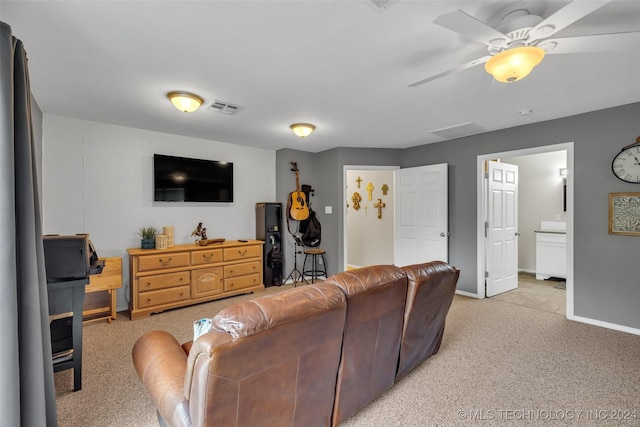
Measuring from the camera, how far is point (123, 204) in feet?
12.2

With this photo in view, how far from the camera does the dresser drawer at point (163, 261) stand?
11.2ft

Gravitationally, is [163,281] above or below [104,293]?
above

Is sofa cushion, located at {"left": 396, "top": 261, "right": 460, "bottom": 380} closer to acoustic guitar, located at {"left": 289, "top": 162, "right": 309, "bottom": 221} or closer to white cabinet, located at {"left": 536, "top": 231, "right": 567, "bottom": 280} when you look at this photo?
acoustic guitar, located at {"left": 289, "top": 162, "right": 309, "bottom": 221}

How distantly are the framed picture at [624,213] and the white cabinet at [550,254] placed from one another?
214 cm

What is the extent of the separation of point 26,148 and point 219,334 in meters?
1.36

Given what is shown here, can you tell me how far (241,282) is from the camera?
424 centimetres

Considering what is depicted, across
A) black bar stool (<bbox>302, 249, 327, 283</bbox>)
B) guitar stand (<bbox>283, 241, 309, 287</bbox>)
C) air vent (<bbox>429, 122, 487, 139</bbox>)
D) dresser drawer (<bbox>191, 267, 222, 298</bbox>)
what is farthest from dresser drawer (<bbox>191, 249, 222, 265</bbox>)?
air vent (<bbox>429, 122, 487, 139</bbox>)

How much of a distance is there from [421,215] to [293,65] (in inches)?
127

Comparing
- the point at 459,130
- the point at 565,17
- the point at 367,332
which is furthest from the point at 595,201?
the point at 367,332

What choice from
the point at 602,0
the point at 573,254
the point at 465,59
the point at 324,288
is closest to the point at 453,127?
the point at 465,59

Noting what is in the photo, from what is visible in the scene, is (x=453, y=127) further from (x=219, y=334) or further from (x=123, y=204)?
(x=123, y=204)

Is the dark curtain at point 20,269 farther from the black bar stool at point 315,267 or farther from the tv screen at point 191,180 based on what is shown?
the black bar stool at point 315,267

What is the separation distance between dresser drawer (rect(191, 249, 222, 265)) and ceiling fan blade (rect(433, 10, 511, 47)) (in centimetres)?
356

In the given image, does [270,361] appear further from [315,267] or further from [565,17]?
[315,267]
